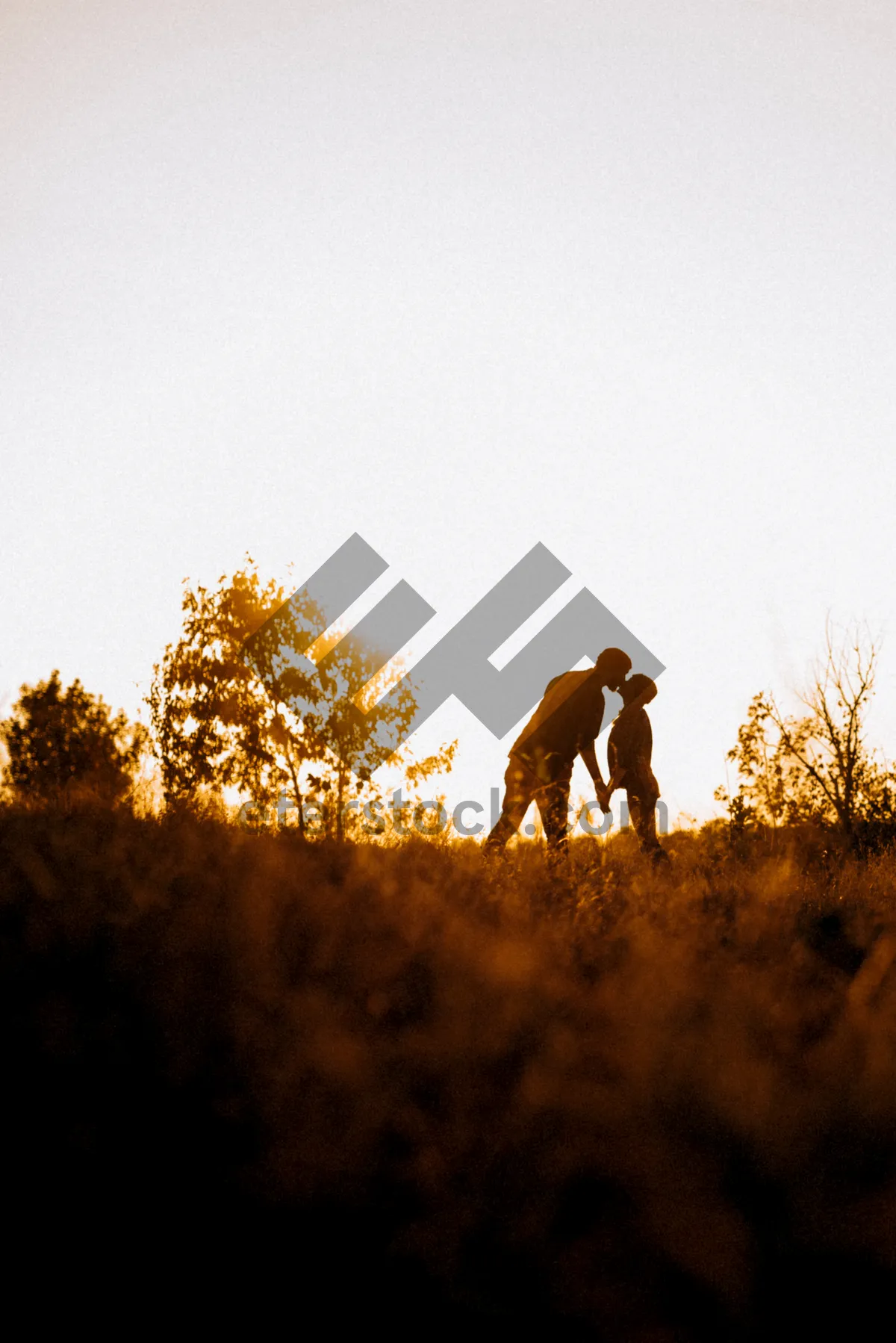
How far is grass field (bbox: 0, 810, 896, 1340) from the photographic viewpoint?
1.62m

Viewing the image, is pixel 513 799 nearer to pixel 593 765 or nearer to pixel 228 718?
pixel 593 765

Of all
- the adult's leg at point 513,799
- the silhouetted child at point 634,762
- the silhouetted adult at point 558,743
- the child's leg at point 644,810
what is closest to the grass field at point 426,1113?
the adult's leg at point 513,799

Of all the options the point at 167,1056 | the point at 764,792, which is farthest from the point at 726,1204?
the point at 764,792

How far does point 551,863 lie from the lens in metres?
5.66

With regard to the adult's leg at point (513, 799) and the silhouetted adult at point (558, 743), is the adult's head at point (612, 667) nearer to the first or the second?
the silhouetted adult at point (558, 743)

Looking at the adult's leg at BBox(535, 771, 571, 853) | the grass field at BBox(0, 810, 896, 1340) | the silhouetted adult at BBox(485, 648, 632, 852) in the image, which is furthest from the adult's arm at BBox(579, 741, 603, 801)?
the grass field at BBox(0, 810, 896, 1340)

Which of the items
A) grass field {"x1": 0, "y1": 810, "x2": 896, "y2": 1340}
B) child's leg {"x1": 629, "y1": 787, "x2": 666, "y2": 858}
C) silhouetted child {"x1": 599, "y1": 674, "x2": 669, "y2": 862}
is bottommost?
grass field {"x1": 0, "y1": 810, "x2": 896, "y2": 1340}

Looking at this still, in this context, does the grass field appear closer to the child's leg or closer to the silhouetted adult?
the silhouetted adult

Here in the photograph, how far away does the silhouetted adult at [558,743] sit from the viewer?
6.80 meters

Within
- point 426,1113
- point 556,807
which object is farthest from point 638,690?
point 426,1113

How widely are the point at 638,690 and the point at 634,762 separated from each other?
74 cm

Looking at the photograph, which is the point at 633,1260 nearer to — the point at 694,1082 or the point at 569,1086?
the point at 569,1086

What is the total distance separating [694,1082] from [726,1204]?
0.44m

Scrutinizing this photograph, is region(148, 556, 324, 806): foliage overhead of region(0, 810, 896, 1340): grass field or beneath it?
overhead
